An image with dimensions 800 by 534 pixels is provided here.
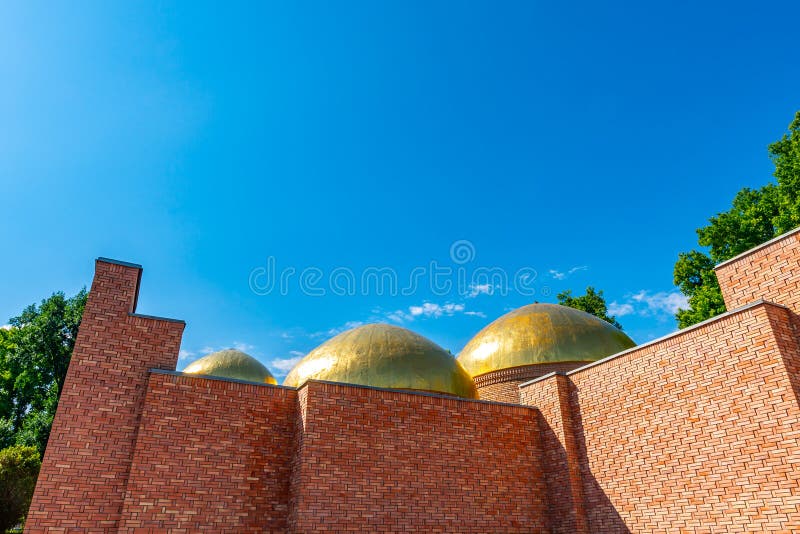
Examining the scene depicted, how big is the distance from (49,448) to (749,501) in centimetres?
952

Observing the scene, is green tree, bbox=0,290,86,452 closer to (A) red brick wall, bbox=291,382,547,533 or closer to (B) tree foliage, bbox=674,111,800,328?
(A) red brick wall, bbox=291,382,547,533

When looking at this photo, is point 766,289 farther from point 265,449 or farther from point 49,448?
point 49,448

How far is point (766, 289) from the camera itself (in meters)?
8.02

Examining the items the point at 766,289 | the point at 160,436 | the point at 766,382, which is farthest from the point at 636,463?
the point at 160,436

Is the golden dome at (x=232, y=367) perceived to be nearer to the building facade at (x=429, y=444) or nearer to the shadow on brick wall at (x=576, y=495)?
the building facade at (x=429, y=444)

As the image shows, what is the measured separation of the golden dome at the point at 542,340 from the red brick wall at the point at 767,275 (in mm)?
5523

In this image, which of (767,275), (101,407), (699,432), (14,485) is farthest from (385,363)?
(14,485)

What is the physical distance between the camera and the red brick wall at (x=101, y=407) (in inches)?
287

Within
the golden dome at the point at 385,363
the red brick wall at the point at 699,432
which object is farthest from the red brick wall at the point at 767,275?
the golden dome at the point at 385,363

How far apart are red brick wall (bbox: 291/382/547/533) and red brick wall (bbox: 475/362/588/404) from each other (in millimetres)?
3442

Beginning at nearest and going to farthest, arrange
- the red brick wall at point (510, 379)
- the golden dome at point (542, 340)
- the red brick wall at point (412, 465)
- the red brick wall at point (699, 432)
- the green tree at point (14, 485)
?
the red brick wall at point (699, 432) < the red brick wall at point (412, 465) < the red brick wall at point (510, 379) < the golden dome at point (542, 340) < the green tree at point (14, 485)

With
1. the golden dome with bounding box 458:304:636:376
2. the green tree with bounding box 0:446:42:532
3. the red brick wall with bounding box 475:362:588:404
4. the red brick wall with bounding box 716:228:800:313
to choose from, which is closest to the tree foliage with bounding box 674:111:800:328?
the golden dome with bounding box 458:304:636:376

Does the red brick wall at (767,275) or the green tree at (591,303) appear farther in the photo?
the green tree at (591,303)

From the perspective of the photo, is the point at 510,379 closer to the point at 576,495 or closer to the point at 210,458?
the point at 576,495
